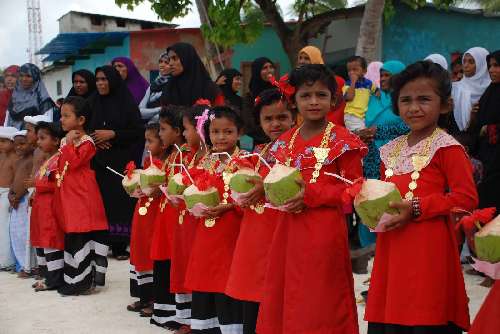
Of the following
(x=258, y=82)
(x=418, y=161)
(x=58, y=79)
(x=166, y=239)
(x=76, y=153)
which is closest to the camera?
(x=418, y=161)

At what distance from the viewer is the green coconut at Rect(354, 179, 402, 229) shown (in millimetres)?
2828

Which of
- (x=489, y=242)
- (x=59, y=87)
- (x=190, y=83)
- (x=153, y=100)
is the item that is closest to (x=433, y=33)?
(x=153, y=100)

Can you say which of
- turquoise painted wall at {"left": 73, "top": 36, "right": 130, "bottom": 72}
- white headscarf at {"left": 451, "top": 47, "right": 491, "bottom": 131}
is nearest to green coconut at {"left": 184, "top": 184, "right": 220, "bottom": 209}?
white headscarf at {"left": 451, "top": 47, "right": 491, "bottom": 131}

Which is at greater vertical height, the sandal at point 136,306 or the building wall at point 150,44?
the building wall at point 150,44

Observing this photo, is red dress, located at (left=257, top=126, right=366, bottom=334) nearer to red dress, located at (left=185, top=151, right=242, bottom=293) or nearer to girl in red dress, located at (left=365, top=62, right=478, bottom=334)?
girl in red dress, located at (left=365, top=62, right=478, bottom=334)

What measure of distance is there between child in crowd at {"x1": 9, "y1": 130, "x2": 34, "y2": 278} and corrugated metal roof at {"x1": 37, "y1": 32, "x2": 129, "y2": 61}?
39.5 feet

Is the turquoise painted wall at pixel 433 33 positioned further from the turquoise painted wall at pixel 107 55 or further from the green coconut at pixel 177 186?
the green coconut at pixel 177 186

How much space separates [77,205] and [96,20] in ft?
73.4

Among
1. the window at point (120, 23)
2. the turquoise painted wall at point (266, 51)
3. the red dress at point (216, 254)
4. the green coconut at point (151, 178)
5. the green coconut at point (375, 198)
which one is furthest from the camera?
the window at point (120, 23)

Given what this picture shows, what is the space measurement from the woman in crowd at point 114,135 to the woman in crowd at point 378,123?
2.56 meters

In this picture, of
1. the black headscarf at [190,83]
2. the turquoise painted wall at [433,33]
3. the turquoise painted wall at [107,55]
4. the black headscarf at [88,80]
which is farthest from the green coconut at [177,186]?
the turquoise painted wall at [107,55]

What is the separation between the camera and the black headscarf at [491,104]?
226 inches

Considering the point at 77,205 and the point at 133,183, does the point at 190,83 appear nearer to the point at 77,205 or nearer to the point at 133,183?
the point at 133,183

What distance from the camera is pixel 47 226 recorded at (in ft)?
20.7
